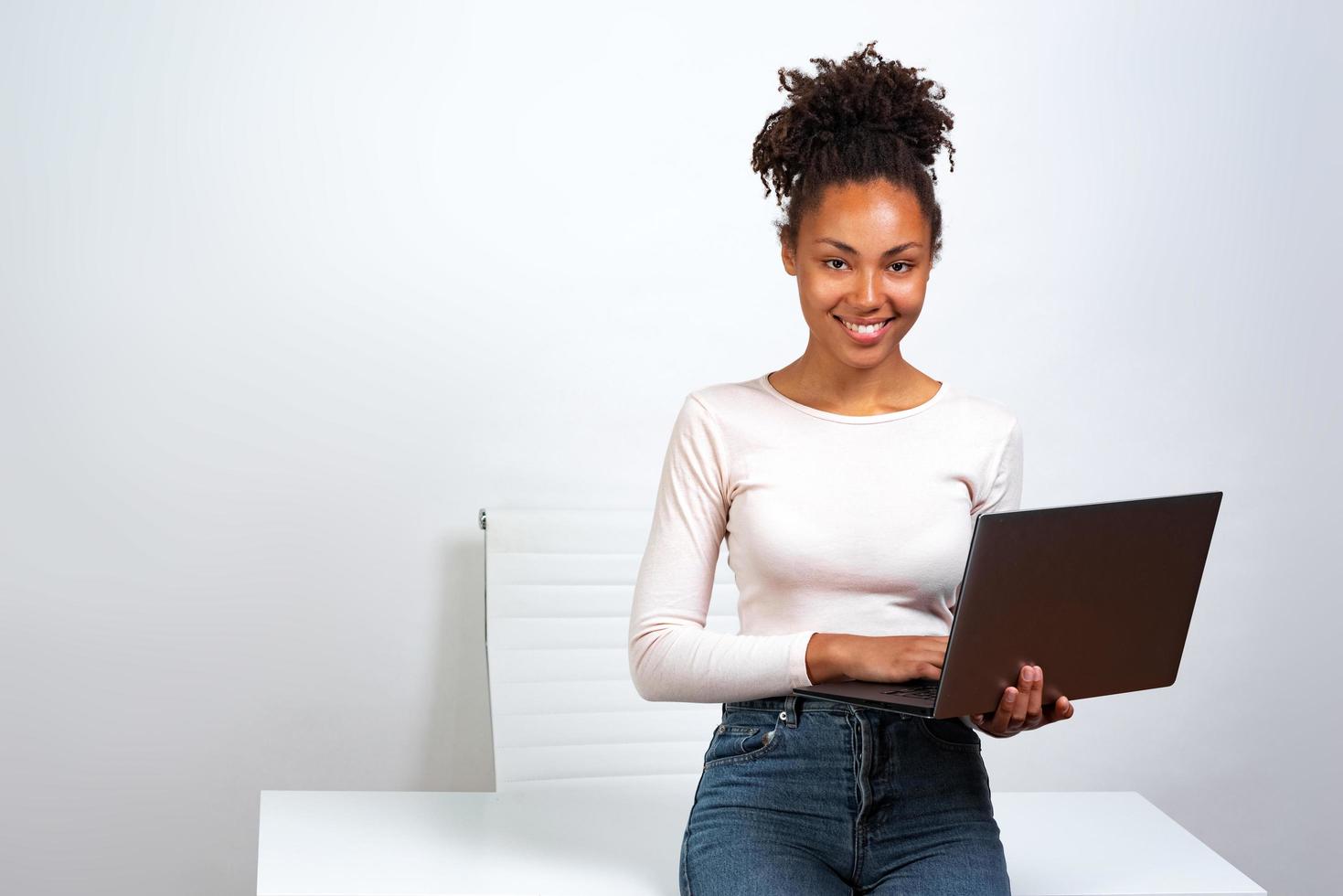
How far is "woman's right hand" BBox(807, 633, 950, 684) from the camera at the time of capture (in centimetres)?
139

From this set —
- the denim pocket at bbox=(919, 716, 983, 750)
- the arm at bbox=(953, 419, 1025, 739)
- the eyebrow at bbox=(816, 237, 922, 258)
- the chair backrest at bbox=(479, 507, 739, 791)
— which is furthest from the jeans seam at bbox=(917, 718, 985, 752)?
the chair backrest at bbox=(479, 507, 739, 791)

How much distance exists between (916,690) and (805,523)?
0.23 meters

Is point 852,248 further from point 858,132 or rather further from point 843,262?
point 858,132

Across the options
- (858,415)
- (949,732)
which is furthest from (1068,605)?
(858,415)

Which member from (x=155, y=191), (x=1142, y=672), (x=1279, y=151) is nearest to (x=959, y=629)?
(x=1142, y=672)

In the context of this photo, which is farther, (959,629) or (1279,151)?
(1279,151)

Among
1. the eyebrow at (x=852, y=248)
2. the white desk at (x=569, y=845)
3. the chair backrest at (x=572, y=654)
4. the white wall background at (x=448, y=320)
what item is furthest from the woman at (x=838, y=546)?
the white wall background at (x=448, y=320)

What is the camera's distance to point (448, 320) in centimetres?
244

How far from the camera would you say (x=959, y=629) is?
1.29m

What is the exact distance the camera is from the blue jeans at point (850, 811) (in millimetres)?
1446

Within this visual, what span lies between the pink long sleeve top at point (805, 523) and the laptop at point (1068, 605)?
0.46 ft

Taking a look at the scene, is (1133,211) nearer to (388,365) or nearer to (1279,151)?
(1279,151)

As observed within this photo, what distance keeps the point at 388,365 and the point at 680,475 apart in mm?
981

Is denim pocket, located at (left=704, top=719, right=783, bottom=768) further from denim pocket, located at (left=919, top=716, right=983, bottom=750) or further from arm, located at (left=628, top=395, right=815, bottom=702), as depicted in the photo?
denim pocket, located at (left=919, top=716, right=983, bottom=750)
